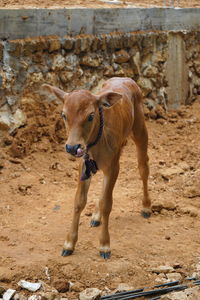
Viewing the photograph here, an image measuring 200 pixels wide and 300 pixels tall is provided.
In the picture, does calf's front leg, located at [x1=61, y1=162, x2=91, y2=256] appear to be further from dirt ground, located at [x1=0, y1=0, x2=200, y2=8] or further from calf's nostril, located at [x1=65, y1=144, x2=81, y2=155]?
dirt ground, located at [x1=0, y1=0, x2=200, y2=8]

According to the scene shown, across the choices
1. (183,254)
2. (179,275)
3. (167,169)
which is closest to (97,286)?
(179,275)

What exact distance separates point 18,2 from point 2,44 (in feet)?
5.53

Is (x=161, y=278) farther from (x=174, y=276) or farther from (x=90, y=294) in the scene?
(x=90, y=294)

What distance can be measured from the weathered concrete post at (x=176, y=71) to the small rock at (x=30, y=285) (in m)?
6.69

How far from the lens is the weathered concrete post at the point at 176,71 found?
11.3 metres

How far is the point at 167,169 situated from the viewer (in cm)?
934

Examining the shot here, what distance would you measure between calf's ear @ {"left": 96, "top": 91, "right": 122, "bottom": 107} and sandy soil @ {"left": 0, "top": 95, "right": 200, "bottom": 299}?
6.50 ft

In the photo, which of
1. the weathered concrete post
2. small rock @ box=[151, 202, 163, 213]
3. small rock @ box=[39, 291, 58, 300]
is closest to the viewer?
small rock @ box=[39, 291, 58, 300]

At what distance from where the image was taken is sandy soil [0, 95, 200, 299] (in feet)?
20.0

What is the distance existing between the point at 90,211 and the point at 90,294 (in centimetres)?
240

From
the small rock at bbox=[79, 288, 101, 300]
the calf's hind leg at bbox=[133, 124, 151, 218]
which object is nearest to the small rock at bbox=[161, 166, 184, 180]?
the calf's hind leg at bbox=[133, 124, 151, 218]

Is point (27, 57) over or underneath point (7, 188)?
over

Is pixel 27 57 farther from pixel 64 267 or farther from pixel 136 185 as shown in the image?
pixel 64 267

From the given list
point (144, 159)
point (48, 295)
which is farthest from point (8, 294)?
point (144, 159)
